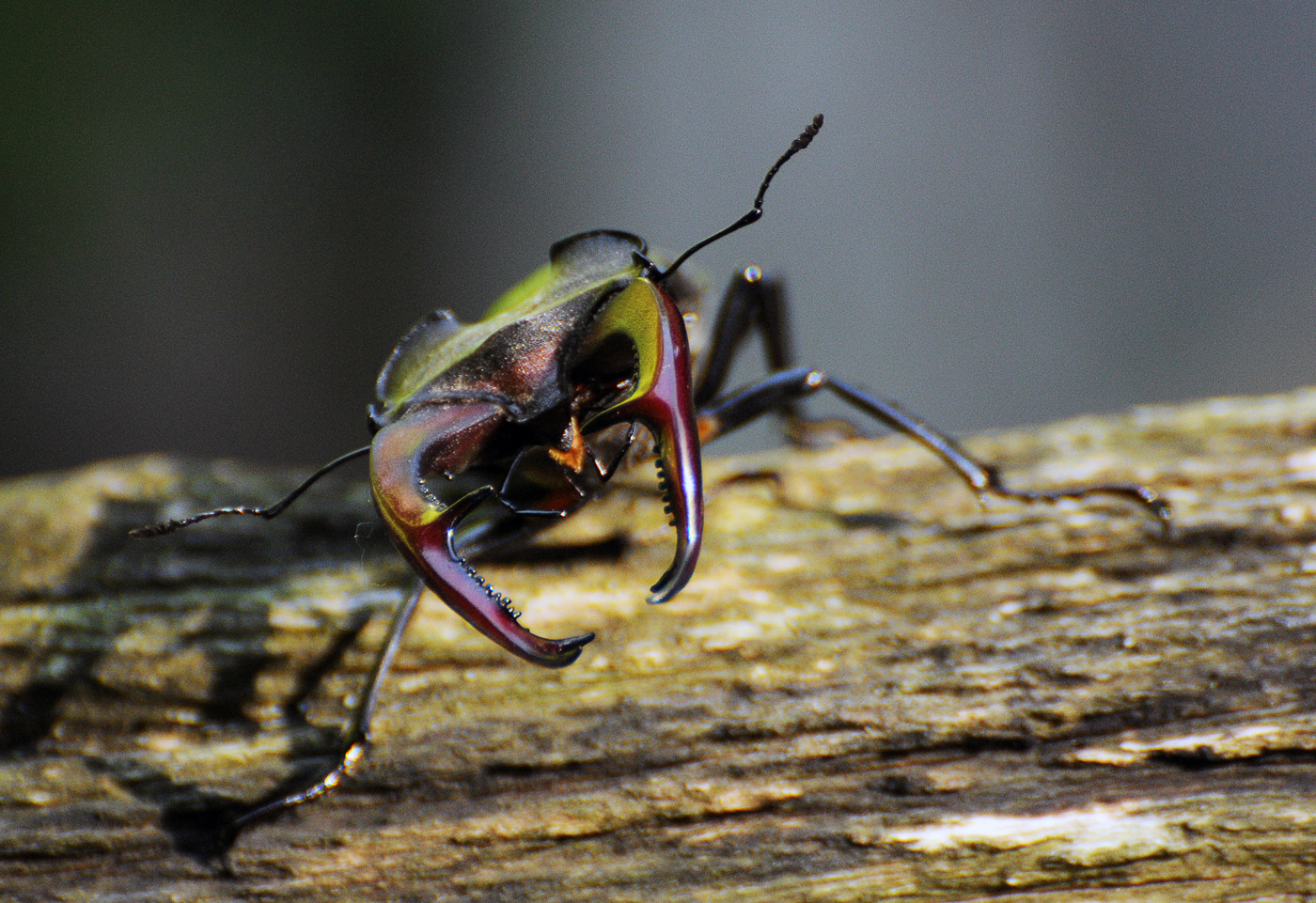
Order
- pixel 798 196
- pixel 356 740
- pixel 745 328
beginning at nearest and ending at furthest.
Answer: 1. pixel 356 740
2. pixel 745 328
3. pixel 798 196

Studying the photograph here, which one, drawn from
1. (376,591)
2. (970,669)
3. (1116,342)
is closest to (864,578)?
(970,669)

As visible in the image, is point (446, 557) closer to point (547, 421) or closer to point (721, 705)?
point (547, 421)

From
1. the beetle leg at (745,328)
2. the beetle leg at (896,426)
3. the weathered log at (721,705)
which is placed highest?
the beetle leg at (745,328)

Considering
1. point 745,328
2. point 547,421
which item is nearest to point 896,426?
point 745,328

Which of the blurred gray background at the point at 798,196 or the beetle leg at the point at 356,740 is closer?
the beetle leg at the point at 356,740

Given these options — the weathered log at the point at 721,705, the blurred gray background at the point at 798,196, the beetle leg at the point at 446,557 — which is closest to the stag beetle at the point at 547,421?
the beetle leg at the point at 446,557

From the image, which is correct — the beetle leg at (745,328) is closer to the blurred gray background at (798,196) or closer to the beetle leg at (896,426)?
the beetle leg at (896,426)
